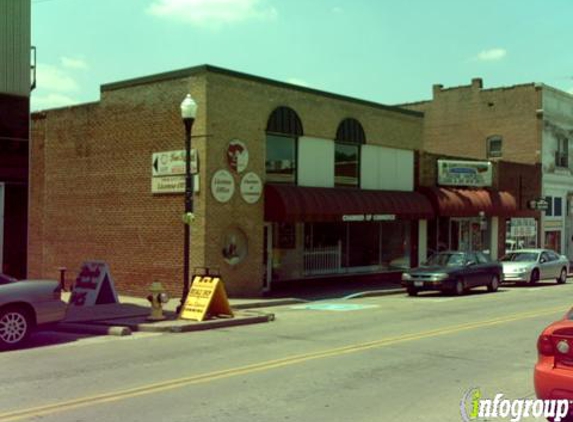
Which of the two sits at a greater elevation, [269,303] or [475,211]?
[475,211]

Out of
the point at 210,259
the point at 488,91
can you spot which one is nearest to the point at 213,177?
the point at 210,259

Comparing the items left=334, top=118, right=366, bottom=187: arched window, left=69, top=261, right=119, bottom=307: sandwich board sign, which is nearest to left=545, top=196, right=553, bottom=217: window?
left=334, top=118, right=366, bottom=187: arched window

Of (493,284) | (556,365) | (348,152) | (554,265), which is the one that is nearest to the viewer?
(556,365)

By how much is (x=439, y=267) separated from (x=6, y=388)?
16404 millimetres

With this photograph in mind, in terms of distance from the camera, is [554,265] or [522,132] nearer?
[554,265]

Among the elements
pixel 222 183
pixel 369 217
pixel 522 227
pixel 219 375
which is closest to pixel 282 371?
pixel 219 375

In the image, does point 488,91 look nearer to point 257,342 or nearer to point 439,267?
point 439,267

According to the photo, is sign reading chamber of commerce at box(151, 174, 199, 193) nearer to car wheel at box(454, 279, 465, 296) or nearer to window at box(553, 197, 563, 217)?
car wheel at box(454, 279, 465, 296)

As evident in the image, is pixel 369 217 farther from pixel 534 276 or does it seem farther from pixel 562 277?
pixel 562 277

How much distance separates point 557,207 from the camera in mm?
40250

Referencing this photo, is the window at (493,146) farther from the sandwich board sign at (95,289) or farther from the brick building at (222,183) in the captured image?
the sandwich board sign at (95,289)

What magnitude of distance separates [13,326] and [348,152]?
594 inches

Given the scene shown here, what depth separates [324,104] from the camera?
23.5 meters

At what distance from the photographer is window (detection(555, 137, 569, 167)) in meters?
40.3
